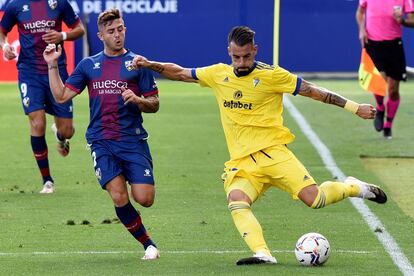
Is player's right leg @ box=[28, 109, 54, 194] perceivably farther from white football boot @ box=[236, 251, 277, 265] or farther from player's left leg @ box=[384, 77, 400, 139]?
player's left leg @ box=[384, 77, 400, 139]

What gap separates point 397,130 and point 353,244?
30.7ft

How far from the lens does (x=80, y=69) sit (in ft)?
31.3

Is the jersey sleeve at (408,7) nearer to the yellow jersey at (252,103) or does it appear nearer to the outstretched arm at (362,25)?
the outstretched arm at (362,25)

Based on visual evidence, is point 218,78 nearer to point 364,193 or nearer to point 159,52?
point 364,193

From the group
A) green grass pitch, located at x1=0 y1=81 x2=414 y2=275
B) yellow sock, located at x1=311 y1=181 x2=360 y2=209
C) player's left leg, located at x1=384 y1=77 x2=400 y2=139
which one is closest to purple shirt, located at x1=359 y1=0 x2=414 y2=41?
player's left leg, located at x1=384 y1=77 x2=400 y2=139

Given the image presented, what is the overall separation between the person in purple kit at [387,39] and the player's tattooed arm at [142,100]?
352 inches

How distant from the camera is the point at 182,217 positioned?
1140cm

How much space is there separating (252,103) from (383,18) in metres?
9.00

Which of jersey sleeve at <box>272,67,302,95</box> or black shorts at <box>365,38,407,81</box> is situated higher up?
jersey sleeve at <box>272,67,302,95</box>

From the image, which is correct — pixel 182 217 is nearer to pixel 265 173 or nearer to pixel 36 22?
pixel 265 173

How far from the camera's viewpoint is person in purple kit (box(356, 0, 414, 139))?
701 inches

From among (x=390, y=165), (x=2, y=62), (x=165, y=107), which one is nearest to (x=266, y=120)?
(x=390, y=165)

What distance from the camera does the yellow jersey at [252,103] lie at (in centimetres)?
927

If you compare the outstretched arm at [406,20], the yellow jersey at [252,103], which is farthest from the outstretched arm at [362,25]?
the yellow jersey at [252,103]
